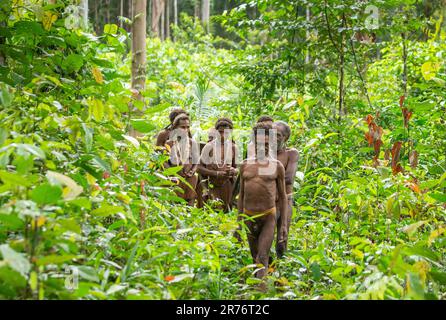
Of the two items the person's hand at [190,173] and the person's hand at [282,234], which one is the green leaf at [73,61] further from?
the person's hand at [190,173]

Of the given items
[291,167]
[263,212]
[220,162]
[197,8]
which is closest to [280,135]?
[291,167]

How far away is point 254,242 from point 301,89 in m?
5.02

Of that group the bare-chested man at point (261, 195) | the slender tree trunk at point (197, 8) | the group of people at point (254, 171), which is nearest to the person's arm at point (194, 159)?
the group of people at point (254, 171)

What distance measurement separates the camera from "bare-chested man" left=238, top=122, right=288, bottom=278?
6430 millimetres

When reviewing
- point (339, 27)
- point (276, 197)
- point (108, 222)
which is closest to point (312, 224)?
point (276, 197)

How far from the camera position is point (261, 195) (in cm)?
645

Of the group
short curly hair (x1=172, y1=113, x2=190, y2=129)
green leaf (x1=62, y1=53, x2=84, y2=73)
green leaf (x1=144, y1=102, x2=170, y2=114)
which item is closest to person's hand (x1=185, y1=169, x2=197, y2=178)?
short curly hair (x1=172, y1=113, x2=190, y2=129)

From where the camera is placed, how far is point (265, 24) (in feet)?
34.1

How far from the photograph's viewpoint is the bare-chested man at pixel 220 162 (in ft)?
31.9

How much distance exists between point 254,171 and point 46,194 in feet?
11.7

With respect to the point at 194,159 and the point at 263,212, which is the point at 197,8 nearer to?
the point at 194,159

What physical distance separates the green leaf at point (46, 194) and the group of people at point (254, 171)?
2408 millimetres

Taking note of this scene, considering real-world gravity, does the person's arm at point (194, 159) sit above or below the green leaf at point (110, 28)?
below
